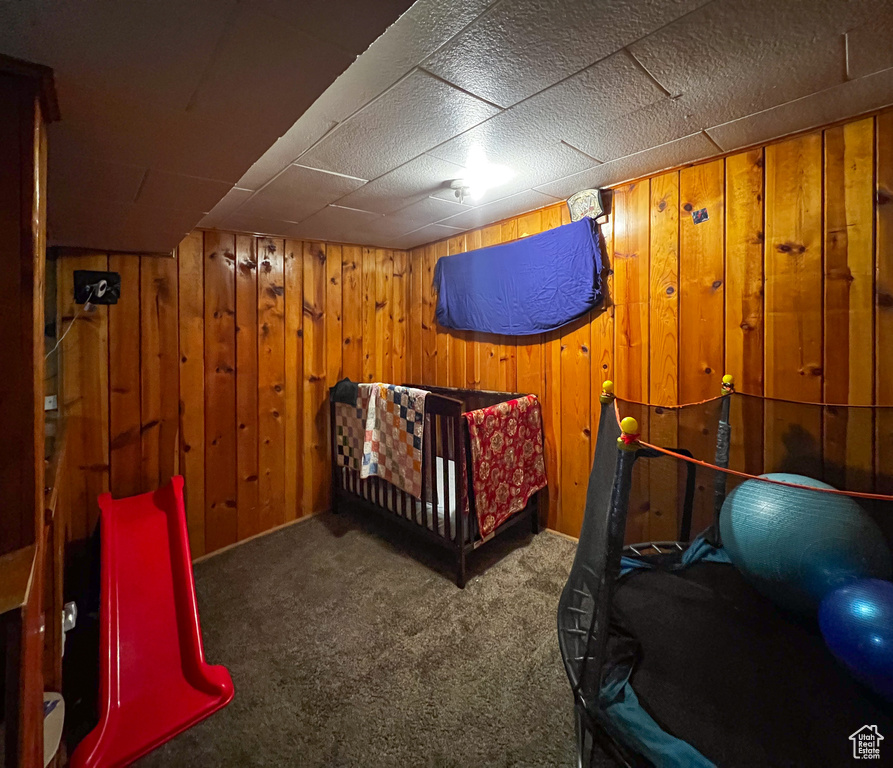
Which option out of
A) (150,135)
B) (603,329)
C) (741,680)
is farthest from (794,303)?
(150,135)

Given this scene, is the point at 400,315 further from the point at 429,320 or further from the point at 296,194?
the point at 296,194

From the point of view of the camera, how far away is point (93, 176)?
116 cm

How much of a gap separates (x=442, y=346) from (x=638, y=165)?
1743mm

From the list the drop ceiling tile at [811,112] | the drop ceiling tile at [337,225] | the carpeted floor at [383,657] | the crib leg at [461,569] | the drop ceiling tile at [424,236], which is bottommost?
the carpeted floor at [383,657]

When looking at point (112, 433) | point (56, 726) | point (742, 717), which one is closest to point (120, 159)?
point (56, 726)

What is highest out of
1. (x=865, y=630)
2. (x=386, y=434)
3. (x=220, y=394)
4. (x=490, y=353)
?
(x=490, y=353)

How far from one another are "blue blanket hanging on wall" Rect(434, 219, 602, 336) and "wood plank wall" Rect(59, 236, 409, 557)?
2.30ft

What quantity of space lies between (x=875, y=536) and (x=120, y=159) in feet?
8.07

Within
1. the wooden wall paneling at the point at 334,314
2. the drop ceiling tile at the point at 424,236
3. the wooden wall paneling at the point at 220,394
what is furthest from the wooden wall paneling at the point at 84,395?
the drop ceiling tile at the point at 424,236

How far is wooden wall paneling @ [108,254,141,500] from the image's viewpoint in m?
2.10

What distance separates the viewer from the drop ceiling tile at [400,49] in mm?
944

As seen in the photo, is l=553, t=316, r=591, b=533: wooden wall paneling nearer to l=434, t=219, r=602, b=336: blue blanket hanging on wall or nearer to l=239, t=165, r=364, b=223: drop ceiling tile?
l=434, t=219, r=602, b=336: blue blanket hanging on wall

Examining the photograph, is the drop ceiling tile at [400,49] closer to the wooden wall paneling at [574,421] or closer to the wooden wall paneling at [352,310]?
the wooden wall paneling at [574,421]

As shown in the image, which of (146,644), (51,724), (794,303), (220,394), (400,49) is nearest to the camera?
(51,724)
